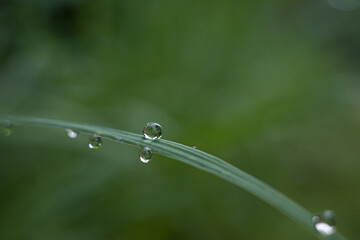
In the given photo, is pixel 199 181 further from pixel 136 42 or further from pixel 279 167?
pixel 136 42

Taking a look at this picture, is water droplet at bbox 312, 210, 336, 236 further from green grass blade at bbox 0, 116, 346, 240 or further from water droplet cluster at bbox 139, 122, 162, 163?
water droplet cluster at bbox 139, 122, 162, 163

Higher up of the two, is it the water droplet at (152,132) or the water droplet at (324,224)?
the water droplet at (152,132)

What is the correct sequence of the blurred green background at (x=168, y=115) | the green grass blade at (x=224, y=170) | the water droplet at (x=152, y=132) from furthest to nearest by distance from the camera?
the blurred green background at (x=168, y=115) → the water droplet at (x=152, y=132) → the green grass blade at (x=224, y=170)

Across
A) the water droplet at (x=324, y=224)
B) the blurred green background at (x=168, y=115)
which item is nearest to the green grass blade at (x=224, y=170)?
the water droplet at (x=324, y=224)

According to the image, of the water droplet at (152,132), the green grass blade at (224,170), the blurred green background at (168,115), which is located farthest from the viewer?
the blurred green background at (168,115)

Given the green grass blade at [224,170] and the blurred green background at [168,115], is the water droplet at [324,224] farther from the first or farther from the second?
the blurred green background at [168,115]

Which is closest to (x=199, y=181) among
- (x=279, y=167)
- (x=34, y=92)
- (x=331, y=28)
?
(x=279, y=167)

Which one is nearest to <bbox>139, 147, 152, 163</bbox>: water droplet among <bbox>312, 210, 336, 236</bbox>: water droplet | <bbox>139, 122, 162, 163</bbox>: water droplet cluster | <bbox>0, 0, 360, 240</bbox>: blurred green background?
<bbox>139, 122, 162, 163</bbox>: water droplet cluster
